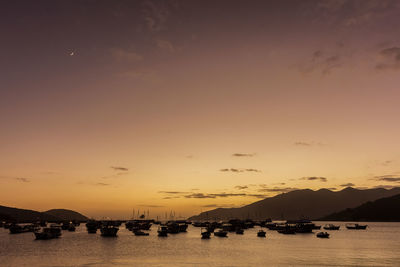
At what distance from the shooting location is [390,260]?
76562mm

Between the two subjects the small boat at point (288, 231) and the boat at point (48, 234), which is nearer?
the boat at point (48, 234)

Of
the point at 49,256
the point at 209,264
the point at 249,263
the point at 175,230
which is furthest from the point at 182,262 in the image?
the point at 175,230

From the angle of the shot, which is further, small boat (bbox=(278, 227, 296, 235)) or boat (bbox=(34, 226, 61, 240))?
small boat (bbox=(278, 227, 296, 235))

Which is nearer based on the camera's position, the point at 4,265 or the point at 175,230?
the point at 4,265

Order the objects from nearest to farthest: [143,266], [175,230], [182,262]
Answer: [143,266], [182,262], [175,230]

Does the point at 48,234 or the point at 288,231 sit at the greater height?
the point at 288,231

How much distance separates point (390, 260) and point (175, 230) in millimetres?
108540

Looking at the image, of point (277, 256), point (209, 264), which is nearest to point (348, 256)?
point (277, 256)

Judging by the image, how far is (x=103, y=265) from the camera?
68.6m

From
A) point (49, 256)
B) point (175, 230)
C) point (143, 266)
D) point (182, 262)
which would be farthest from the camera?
point (175, 230)

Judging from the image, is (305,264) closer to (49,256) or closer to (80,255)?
(80,255)

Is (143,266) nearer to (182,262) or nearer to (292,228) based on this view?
(182,262)

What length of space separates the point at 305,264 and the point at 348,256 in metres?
20.8

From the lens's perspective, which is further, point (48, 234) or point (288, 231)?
point (288, 231)
